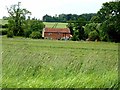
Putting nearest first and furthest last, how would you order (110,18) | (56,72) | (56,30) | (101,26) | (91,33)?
1. (56,72)
2. (91,33)
3. (56,30)
4. (101,26)
5. (110,18)

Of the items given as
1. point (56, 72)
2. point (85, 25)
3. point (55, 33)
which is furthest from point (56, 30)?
point (56, 72)

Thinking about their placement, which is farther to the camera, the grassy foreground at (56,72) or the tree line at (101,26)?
the tree line at (101,26)

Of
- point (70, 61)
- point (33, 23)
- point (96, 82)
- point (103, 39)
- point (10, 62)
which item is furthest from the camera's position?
point (33, 23)

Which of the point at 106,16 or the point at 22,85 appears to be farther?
the point at 106,16

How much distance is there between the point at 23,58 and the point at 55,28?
20144 millimetres

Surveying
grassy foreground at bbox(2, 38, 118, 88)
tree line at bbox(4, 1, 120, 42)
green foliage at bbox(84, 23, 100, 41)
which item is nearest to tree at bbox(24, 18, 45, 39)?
tree line at bbox(4, 1, 120, 42)

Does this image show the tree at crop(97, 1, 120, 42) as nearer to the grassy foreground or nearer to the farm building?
the farm building

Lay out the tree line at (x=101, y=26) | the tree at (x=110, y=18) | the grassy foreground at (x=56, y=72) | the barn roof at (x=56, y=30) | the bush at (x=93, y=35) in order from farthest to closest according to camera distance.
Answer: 1. the tree at (x=110, y=18)
2. the tree line at (x=101, y=26)
3. the barn roof at (x=56, y=30)
4. the bush at (x=93, y=35)
5. the grassy foreground at (x=56, y=72)

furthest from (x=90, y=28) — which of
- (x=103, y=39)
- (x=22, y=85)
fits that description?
(x=22, y=85)

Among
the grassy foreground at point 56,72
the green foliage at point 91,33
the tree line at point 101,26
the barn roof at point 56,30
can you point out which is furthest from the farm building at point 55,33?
the grassy foreground at point 56,72

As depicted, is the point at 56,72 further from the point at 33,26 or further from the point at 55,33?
the point at 33,26

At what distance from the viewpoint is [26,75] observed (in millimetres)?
5547

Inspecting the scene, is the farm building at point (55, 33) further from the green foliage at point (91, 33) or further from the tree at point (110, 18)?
the tree at point (110, 18)

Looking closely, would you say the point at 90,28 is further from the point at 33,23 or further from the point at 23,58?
the point at 23,58
